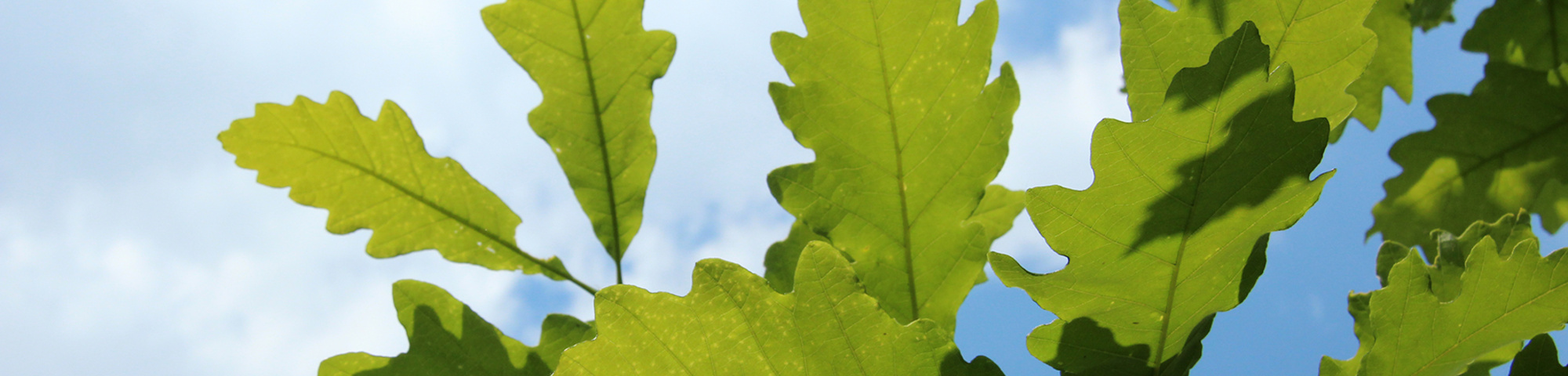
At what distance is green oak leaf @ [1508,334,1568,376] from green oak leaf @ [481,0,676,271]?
1.00 meters

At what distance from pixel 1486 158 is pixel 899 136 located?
162 cm

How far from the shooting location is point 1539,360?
0.92 metres

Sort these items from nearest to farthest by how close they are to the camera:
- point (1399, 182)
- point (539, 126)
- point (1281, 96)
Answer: point (1281, 96) → point (539, 126) → point (1399, 182)

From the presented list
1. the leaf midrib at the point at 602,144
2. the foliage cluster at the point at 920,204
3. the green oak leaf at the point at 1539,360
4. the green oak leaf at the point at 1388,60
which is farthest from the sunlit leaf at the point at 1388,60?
the leaf midrib at the point at 602,144

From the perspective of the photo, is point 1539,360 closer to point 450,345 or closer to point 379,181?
point 450,345

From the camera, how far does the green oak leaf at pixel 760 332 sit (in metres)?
0.82

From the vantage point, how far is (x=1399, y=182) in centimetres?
191

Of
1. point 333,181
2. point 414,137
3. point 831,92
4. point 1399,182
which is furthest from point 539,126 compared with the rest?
point 1399,182

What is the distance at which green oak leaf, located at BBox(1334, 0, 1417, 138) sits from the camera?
177 centimetres

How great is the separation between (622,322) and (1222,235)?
0.55 m

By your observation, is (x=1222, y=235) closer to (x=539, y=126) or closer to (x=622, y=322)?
(x=622, y=322)

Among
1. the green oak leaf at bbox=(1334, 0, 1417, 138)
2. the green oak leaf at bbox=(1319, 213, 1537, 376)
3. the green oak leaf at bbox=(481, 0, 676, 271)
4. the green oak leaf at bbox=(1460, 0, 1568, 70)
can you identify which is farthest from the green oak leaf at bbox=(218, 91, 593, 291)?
the green oak leaf at bbox=(1460, 0, 1568, 70)

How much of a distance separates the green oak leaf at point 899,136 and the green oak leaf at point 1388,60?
1.24 meters

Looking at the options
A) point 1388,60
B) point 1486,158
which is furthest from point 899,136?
point 1486,158
